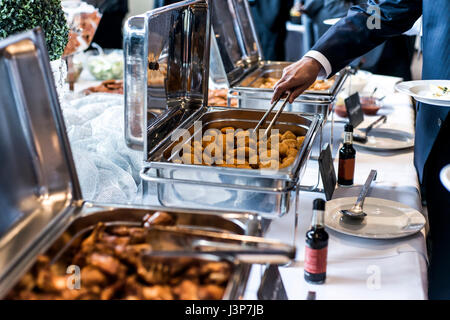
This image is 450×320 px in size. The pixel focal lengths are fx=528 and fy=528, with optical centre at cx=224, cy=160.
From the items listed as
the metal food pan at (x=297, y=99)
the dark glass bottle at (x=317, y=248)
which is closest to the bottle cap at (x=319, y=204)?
the dark glass bottle at (x=317, y=248)

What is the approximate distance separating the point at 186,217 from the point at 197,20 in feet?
2.55

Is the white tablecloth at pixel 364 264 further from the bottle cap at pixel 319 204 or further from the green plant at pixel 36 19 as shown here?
the green plant at pixel 36 19

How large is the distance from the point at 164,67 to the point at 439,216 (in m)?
1.04

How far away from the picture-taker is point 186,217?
0.88 meters

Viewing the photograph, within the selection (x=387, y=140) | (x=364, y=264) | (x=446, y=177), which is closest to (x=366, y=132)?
(x=387, y=140)

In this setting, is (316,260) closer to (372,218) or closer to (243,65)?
(372,218)

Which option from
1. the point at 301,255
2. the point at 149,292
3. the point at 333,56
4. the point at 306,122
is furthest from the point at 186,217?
the point at 333,56

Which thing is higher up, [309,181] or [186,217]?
[186,217]

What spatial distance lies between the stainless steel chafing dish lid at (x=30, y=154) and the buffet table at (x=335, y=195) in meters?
0.33

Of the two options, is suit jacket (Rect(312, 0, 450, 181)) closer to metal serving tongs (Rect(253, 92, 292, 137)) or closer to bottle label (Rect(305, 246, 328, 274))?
metal serving tongs (Rect(253, 92, 292, 137))

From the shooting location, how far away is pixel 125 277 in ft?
2.63

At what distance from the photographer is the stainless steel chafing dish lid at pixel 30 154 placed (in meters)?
0.87

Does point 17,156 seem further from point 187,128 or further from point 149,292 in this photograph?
point 187,128

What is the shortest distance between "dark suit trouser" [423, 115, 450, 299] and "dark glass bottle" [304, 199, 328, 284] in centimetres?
80
